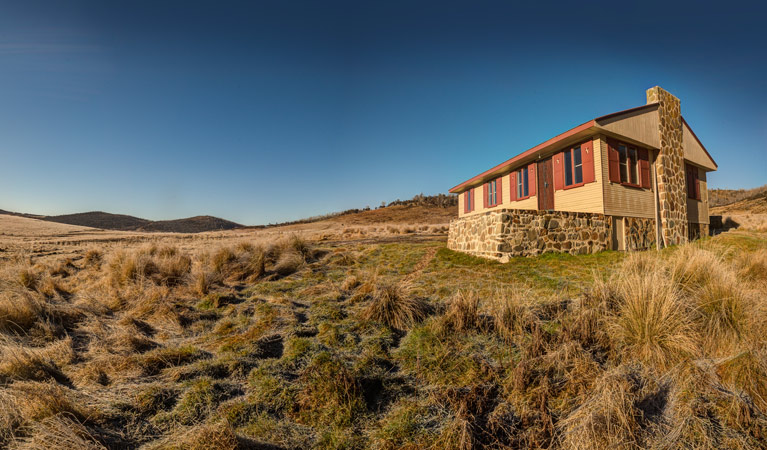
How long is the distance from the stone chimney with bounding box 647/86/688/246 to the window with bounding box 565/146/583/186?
3742 millimetres

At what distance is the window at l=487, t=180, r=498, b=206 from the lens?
17547 mm

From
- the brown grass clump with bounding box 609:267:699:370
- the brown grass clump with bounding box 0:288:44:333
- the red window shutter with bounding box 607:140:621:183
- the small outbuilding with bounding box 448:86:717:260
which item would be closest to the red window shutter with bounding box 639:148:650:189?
the small outbuilding with bounding box 448:86:717:260

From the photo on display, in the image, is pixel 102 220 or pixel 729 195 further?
pixel 102 220

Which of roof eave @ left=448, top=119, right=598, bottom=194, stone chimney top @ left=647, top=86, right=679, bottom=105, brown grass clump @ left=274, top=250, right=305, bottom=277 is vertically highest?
stone chimney top @ left=647, top=86, right=679, bottom=105

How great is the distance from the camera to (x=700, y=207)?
1592 centimetres

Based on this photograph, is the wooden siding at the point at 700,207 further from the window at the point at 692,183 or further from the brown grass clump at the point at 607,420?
the brown grass clump at the point at 607,420

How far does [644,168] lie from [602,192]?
337 centimetres

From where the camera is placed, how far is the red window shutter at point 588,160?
450 inches

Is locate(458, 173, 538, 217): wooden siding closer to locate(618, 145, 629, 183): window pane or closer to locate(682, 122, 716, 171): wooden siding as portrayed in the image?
locate(618, 145, 629, 183): window pane

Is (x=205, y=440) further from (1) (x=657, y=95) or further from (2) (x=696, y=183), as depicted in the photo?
(2) (x=696, y=183)

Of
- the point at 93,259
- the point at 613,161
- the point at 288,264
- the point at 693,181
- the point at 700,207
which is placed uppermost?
the point at 613,161

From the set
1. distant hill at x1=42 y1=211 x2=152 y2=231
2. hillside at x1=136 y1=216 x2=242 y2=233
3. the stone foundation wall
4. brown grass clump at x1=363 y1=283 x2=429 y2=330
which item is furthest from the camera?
hillside at x1=136 y1=216 x2=242 y2=233

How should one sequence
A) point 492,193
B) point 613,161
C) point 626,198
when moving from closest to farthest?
1. point 613,161
2. point 626,198
3. point 492,193

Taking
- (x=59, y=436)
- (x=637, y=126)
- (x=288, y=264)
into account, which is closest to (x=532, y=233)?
(x=637, y=126)
